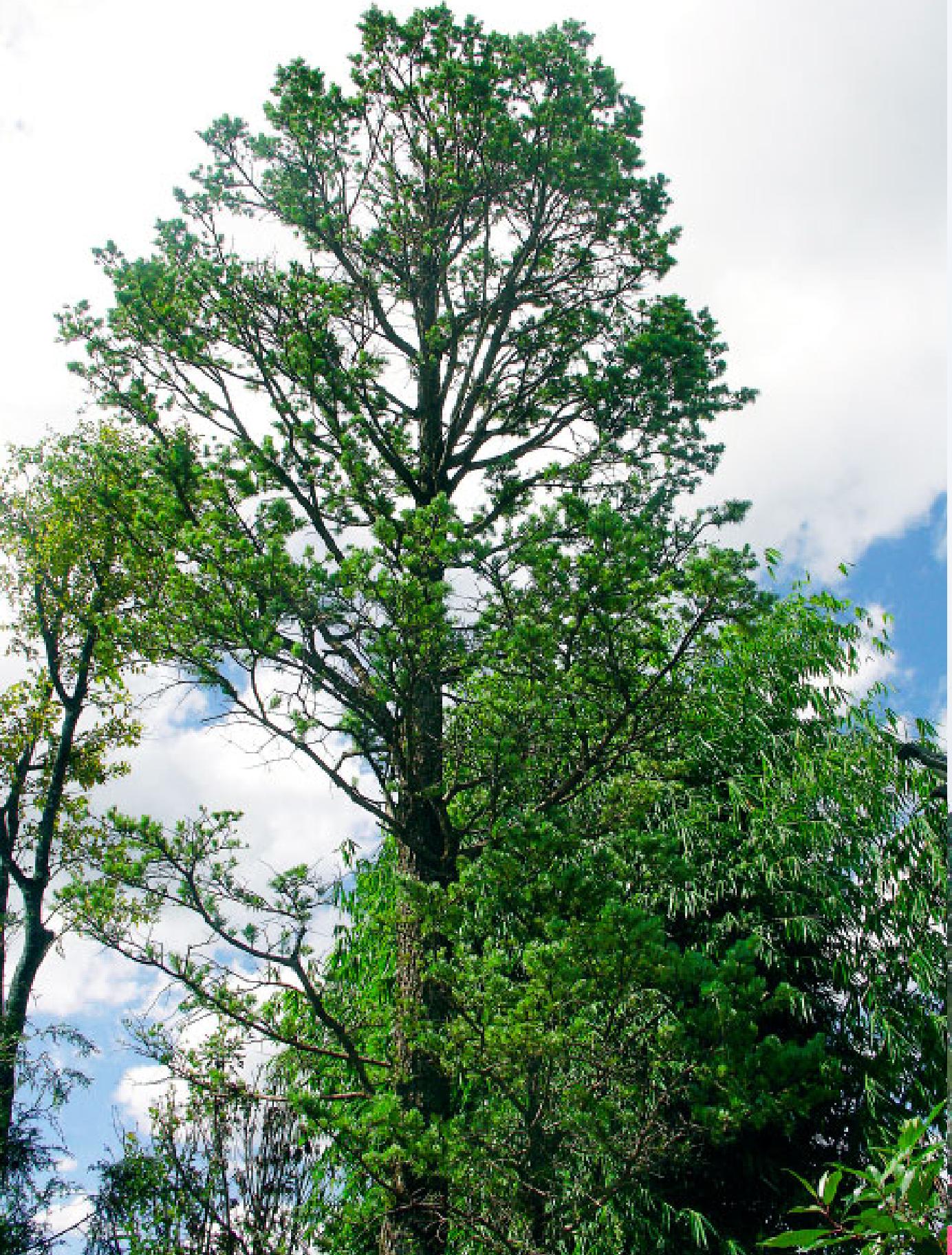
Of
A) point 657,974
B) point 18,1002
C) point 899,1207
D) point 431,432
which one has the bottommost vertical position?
point 899,1207

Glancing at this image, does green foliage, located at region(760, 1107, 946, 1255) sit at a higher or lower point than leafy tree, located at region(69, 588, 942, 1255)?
lower

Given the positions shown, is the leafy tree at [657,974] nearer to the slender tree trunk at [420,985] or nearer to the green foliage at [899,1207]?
the slender tree trunk at [420,985]

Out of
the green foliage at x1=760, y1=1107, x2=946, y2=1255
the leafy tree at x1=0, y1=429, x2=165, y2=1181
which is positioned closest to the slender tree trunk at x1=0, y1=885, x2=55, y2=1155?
the leafy tree at x1=0, y1=429, x2=165, y2=1181

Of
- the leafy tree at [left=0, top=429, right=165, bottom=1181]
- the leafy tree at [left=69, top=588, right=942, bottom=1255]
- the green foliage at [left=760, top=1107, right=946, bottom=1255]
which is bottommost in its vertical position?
the green foliage at [left=760, top=1107, right=946, bottom=1255]

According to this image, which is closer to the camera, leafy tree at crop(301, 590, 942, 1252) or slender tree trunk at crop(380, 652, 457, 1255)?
leafy tree at crop(301, 590, 942, 1252)

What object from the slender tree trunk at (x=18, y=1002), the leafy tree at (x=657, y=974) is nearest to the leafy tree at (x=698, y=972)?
the leafy tree at (x=657, y=974)

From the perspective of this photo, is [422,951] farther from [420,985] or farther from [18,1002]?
[18,1002]

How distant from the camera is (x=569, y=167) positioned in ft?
Answer: 21.5

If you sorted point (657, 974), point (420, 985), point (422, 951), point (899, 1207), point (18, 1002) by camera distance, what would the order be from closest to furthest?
point (899, 1207) → point (657, 974) → point (420, 985) → point (422, 951) → point (18, 1002)

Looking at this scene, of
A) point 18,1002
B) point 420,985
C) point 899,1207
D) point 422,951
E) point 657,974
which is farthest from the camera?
point 18,1002

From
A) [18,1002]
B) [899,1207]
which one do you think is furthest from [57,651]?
[899,1207]

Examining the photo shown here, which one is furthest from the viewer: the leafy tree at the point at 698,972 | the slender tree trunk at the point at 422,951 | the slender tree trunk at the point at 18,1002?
the slender tree trunk at the point at 18,1002

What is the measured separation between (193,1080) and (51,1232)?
136 inches

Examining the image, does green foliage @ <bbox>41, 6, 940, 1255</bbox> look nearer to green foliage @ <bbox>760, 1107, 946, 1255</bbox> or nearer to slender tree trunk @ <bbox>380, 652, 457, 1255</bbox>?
slender tree trunk @ <bbox>380, 652, 457, 1255</bbox>
